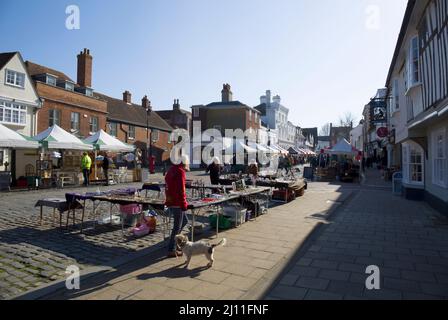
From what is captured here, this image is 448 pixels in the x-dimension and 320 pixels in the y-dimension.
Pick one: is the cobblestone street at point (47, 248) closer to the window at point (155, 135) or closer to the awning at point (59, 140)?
the awning at point (59, 140)

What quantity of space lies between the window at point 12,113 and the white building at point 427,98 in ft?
78.2

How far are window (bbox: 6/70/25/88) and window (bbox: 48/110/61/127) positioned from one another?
9.91 ft

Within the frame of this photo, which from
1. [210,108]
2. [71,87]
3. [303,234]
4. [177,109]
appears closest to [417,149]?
[303,234]

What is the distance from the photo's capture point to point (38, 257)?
5441mm

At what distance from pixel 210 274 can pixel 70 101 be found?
1062 inches

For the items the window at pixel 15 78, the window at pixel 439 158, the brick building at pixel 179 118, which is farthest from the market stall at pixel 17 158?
the brick building at pixel 179 118

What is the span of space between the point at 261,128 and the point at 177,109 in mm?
15261

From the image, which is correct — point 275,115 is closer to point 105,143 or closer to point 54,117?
point 54,117

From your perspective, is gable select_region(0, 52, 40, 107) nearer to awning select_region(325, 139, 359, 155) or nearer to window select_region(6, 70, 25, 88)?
window select_region(6, 70, 25, 88)

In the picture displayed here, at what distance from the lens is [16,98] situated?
22.3 m

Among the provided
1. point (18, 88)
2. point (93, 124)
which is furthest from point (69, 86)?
point (18, 88)

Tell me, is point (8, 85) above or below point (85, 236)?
above

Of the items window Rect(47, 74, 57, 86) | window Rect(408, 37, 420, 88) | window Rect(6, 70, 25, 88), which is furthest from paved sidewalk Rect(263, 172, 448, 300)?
window Rect(47, 74, 57, 86)
